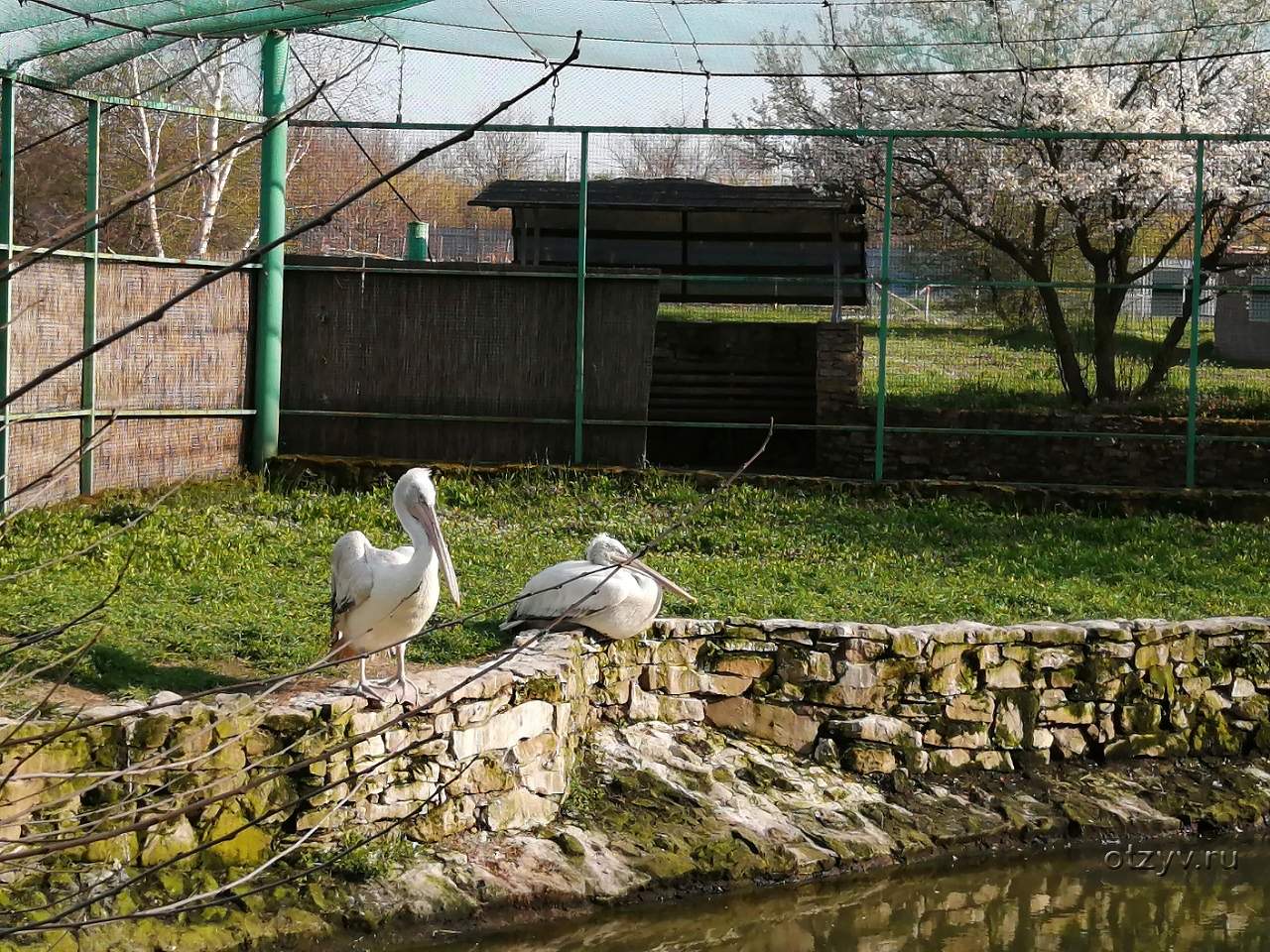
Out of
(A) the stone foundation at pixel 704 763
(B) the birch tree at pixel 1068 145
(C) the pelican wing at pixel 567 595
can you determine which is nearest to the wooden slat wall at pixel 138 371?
(C) the pelican wing at pixel 567 595

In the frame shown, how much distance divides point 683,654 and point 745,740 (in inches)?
24.3

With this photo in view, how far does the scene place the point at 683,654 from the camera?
8805mm

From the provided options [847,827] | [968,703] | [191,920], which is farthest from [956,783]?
[191,920]

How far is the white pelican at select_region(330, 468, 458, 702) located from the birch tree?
10.0m

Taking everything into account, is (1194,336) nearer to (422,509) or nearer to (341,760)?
(422,509)

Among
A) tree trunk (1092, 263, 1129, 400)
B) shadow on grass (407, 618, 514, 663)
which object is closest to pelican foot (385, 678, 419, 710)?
shadow on grass (407, 618, 514, 663)

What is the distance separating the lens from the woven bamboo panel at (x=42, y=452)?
10.6 meters

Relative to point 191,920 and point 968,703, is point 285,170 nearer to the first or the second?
point 968,703

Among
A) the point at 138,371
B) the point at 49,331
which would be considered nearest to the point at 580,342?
the point at 138,371

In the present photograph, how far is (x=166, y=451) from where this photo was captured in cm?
1227

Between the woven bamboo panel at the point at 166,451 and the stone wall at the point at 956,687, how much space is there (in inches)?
186

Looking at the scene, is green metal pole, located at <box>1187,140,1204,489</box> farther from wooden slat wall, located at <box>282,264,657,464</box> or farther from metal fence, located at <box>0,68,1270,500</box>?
wooden slat wall, located at <box>282,264,657,464</box>
